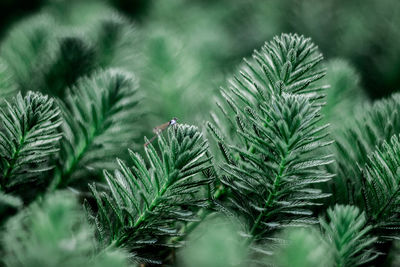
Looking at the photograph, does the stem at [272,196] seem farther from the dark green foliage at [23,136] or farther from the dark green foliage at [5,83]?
the dark green foliage at [5,83]

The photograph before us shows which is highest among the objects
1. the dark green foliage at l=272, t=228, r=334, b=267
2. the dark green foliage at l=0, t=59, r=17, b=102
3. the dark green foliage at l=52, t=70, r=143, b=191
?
the dark green foliage at l=0, t=59, r=17, b=102

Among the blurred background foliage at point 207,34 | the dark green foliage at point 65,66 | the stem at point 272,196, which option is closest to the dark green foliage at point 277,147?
the stem at point 272,196

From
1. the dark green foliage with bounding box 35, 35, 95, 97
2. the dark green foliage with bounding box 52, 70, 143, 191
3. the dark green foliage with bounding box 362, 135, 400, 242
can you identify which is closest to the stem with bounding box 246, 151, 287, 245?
the dark green foliage with bounding box 362, 135, 400, 242

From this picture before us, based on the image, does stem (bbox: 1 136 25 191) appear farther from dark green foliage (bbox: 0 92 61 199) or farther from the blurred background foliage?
the blurred background foliage

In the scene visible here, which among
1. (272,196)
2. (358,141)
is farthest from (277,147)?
(358,141)

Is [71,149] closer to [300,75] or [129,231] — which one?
[129,231]

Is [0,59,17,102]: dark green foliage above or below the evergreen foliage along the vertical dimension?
above

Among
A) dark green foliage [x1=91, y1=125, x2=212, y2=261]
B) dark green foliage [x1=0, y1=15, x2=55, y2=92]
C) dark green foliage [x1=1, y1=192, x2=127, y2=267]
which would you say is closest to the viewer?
dark green foliage [x1=1, y1=192, x2=127, y2=267]
